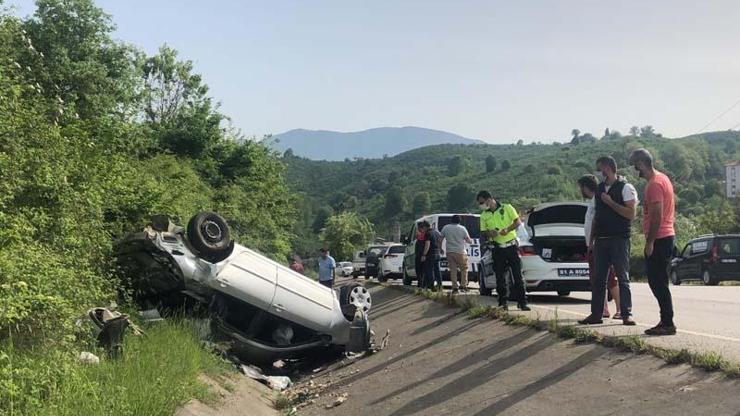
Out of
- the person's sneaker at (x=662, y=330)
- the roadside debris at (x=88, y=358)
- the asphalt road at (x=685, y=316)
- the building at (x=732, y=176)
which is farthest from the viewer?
the building at (x=732, y=176)

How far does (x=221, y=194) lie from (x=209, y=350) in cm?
1866

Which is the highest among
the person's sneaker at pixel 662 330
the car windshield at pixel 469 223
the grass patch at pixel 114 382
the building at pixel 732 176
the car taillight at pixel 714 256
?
the building at pixel 732 176

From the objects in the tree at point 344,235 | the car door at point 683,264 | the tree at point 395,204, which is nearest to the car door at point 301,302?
the car door at point 683,264

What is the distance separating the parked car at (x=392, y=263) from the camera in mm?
28031

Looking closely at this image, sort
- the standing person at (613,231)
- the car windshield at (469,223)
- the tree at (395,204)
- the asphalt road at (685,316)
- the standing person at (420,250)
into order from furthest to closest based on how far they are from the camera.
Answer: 1. the tree at (395,204)
2. the car windshield at (469,223)
3. the standing person at (420,250)
4. the standing person at (613,231)
5. the asphalt road at (685,316)

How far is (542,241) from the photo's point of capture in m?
12.2

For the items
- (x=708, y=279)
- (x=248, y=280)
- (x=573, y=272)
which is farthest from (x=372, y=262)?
(x=248, y=280)

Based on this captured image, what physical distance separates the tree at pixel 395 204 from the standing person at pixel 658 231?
104761 millimetres

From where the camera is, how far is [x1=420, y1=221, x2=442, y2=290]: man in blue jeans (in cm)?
1495

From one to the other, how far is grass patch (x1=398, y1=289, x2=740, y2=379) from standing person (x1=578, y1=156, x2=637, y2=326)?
0.67 meters

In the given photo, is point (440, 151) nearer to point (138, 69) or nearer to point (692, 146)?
point (692, 146)

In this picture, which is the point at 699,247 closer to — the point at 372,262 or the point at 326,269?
the point at 326,269

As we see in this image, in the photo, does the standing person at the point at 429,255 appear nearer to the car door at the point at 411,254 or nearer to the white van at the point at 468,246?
the white van at the point at 468,246

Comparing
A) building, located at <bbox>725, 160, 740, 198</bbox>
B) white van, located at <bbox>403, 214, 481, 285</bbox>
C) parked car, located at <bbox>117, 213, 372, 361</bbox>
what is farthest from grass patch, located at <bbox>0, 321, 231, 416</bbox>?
building, located at <bbox>725, 160, 740, 198</bbox>
